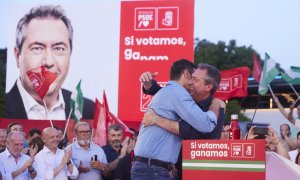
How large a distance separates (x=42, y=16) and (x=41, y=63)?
57.2 inches

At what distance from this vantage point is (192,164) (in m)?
4.43

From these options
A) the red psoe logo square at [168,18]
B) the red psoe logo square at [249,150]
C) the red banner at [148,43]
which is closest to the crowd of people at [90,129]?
the red psoe logo square at [249,150]

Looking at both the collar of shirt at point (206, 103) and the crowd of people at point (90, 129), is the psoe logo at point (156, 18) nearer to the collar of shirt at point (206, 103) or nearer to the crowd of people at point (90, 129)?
the crowd of people at point (90, 129)

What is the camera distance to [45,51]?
17.0 meters

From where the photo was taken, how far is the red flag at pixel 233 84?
12.8 m

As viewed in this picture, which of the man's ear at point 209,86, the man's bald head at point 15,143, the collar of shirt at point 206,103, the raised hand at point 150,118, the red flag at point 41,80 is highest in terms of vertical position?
the man's ear at point 209,86

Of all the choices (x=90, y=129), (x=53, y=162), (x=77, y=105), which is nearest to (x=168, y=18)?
(x=77, y=105)

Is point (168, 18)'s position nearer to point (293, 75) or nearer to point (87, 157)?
point (293, 75)

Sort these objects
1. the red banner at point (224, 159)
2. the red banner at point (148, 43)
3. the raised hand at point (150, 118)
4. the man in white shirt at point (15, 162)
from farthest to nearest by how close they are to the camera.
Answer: the red banner at point (148, 43) → the man in white shirt at point (15, 162) → the raised hand at point (150, 118) → the red banner at point (224, 159)

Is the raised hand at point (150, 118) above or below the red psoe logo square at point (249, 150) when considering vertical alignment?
above

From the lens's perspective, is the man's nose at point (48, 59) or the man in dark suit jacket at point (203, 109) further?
the man's nose at point (48, 59)

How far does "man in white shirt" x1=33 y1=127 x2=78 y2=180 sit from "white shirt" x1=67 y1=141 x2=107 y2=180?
0.32m

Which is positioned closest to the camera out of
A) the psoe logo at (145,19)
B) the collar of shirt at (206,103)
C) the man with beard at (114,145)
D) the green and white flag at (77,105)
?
the collar of shirt at (206,103)

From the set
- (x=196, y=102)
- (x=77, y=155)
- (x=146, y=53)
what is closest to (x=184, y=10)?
(x=146, y=53)
